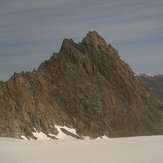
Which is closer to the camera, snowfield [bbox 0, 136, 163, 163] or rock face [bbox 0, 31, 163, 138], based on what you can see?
snowfield [bbox 0, 136, 163, 163]

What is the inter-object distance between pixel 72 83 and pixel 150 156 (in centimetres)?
8398

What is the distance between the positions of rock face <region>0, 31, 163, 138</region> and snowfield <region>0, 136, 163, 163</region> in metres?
52.7

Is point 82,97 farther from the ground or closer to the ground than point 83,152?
farther from the ground

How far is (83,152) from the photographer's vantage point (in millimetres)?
12375

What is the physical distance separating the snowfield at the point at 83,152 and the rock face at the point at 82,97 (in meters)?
52.7

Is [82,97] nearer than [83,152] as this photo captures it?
No

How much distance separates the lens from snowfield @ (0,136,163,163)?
1123 cm

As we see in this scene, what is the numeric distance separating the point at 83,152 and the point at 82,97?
3202 inches

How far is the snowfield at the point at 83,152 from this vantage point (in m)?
11.2

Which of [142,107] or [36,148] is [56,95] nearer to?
[142,107]

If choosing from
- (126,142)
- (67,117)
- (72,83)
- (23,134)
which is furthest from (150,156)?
(72,83)

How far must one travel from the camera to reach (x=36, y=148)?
→ 42.8ft

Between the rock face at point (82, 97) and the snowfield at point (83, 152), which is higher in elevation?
the rock face at point (82, 97)

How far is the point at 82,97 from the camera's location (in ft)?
307
